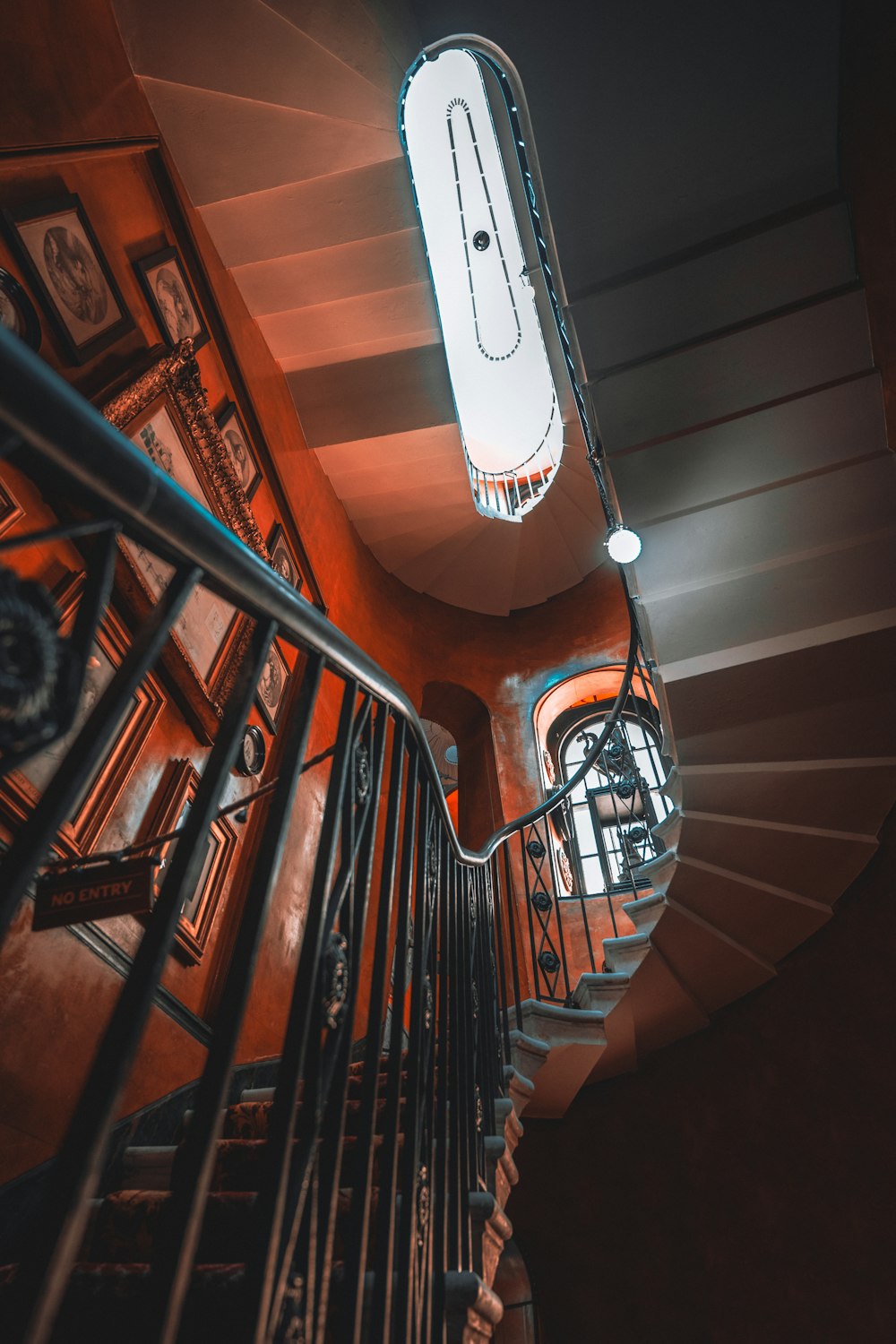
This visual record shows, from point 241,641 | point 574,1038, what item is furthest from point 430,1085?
point 241,641

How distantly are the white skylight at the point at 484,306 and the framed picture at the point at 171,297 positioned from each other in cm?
258

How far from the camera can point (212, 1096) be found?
2.37 feet

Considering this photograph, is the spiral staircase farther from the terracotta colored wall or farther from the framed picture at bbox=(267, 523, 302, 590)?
the framed picture at bbox=(267, 523, 302, 590)

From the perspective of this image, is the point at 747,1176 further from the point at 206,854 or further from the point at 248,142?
the point at 248,142

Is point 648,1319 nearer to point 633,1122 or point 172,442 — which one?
point 633,1122

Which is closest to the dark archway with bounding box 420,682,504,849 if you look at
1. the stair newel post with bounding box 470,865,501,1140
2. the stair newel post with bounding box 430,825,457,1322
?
the stair newel post with bounding box 470,865,501,1140

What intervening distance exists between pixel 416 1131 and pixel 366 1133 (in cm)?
30

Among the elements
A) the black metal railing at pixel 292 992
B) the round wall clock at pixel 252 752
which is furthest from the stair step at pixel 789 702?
the round wall clock at pixel 252 752

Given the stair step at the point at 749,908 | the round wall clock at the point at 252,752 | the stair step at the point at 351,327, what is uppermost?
the stair step at the point at 351,327

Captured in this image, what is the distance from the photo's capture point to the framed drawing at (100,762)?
2.40 m

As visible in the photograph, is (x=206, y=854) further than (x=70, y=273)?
Yes

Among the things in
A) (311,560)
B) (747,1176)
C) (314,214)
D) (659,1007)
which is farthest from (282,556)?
(747,1176)

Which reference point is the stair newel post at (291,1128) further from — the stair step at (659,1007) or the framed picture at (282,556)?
the framed picture at (282,556)

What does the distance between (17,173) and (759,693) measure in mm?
3903
